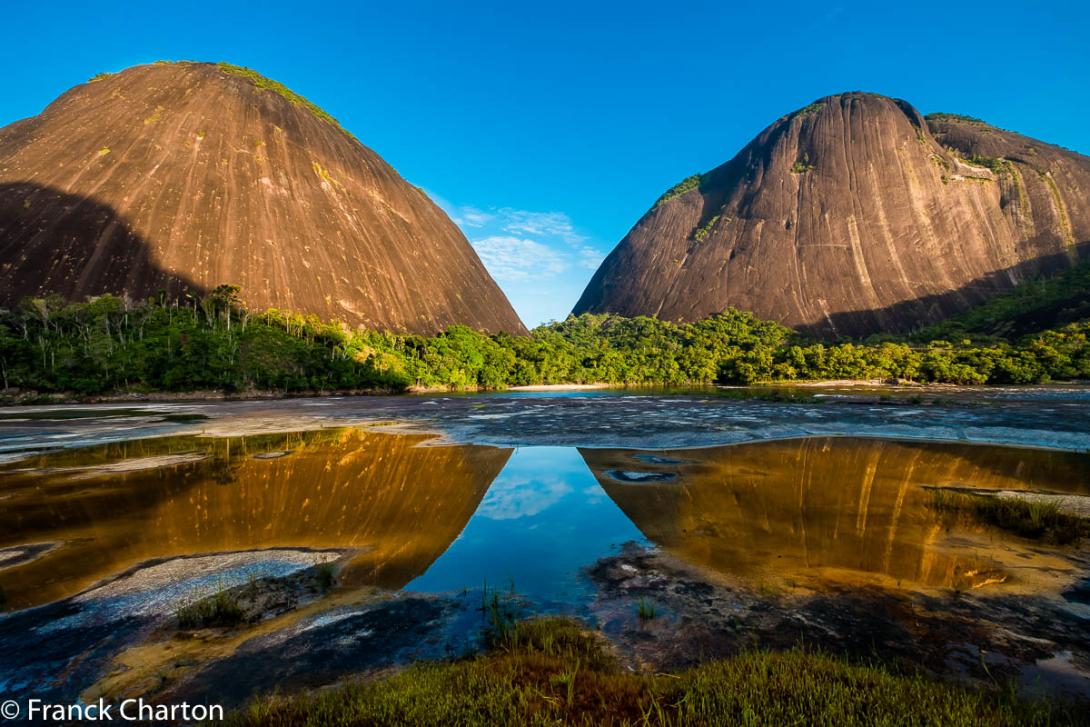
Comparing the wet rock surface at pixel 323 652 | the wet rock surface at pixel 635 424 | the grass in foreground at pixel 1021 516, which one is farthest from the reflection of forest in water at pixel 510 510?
the wet rock surface at pixel 635 424

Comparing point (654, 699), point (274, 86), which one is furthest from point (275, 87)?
point (654, 699)

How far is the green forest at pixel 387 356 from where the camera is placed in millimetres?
45594

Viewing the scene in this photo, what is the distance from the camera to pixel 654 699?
Answer: 362cm

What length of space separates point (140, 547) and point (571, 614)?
784cm

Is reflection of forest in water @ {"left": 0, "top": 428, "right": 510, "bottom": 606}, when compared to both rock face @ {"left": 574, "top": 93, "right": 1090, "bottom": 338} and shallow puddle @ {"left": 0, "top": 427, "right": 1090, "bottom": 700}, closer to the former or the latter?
shallow puddle @ {"left": 0, "top": 427, "right": 1090, "bottom": 700}

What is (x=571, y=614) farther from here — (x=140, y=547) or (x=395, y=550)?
(x=140, y=547)

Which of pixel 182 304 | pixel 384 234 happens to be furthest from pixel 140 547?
pixel 384 234

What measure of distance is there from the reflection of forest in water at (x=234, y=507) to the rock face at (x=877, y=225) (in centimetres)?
11278

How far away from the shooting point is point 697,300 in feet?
407

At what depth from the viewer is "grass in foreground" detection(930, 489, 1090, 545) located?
8.67m

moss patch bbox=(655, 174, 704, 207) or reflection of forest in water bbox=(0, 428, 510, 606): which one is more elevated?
moss patch bbox=(655, 174, 704, 207)

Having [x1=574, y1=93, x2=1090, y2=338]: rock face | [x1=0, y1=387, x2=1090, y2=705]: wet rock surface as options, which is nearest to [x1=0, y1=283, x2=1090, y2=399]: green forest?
[x1=574, y1=93, x2=1090, y2=338]: rock face

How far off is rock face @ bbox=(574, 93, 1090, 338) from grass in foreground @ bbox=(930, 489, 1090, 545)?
108m

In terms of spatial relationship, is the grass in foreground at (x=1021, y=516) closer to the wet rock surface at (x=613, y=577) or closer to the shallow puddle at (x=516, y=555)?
the shallow puddle at (x=516, y=555)
